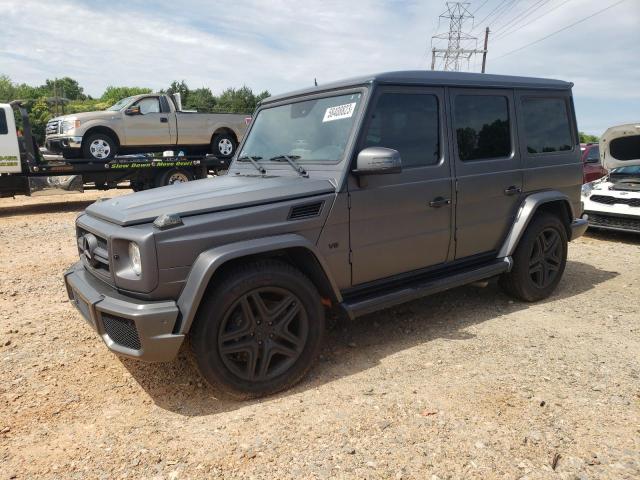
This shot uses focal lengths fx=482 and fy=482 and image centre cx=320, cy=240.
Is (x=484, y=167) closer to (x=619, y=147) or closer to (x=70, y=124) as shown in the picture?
(x=619, y=147)

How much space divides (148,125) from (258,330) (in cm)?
1137

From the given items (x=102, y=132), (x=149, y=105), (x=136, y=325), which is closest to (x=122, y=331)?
(x=136, y=325)

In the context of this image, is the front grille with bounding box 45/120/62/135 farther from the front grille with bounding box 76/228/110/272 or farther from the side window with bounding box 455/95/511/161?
the side window with bounding box 455/95/511/161

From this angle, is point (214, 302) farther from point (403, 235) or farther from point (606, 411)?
point (606, 411)

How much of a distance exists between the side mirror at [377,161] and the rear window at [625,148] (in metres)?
6.44

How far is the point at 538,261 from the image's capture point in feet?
15.4

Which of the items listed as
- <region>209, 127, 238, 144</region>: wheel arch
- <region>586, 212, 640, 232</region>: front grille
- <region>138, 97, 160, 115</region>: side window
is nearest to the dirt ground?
<region>586, 212, 640, 232</region>: front grille

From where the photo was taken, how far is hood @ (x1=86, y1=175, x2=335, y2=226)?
2.87 metres

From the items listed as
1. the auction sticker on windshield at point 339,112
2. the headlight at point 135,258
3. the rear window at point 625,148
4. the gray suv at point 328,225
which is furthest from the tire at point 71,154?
the rear window at point 625,148

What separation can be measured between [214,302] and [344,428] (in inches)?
40.4

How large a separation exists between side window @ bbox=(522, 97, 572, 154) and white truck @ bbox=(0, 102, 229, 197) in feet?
24.5

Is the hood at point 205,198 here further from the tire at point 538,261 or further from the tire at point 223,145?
the tire at point 223,145

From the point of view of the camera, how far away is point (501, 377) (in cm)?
324

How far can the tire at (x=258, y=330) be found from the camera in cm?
283
